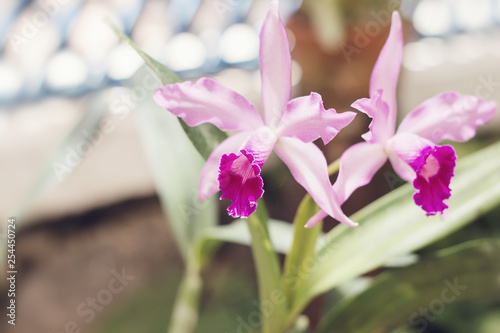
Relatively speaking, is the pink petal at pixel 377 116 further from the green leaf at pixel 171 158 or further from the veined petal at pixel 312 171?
the green leaf at pixel 171 158

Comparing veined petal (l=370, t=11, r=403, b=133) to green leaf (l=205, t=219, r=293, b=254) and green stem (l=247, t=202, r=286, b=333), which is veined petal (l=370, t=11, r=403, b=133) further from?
green leaf (l=205, t=219, r=293, b=254)

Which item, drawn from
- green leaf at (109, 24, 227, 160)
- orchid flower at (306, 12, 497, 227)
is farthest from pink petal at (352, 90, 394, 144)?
green leaf at (109, 24, 227, 160)

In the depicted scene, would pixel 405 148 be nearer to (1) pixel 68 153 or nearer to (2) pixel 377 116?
(2) pixel 377 116

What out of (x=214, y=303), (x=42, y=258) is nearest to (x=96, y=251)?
(x=42, y=258)

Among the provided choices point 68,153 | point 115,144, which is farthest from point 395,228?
point 115,144

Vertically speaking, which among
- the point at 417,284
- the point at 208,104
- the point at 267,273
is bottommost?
Answer: the point at 417,284

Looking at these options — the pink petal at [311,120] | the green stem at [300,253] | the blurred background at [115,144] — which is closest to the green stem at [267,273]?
the green stem at [300,253]

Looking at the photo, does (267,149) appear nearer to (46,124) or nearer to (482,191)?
(482,191)

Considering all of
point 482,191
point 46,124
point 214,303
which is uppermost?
point 46,124

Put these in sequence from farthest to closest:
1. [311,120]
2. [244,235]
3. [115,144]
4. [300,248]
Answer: [115,144] < [244,235] < [300,248] < [311,120]
